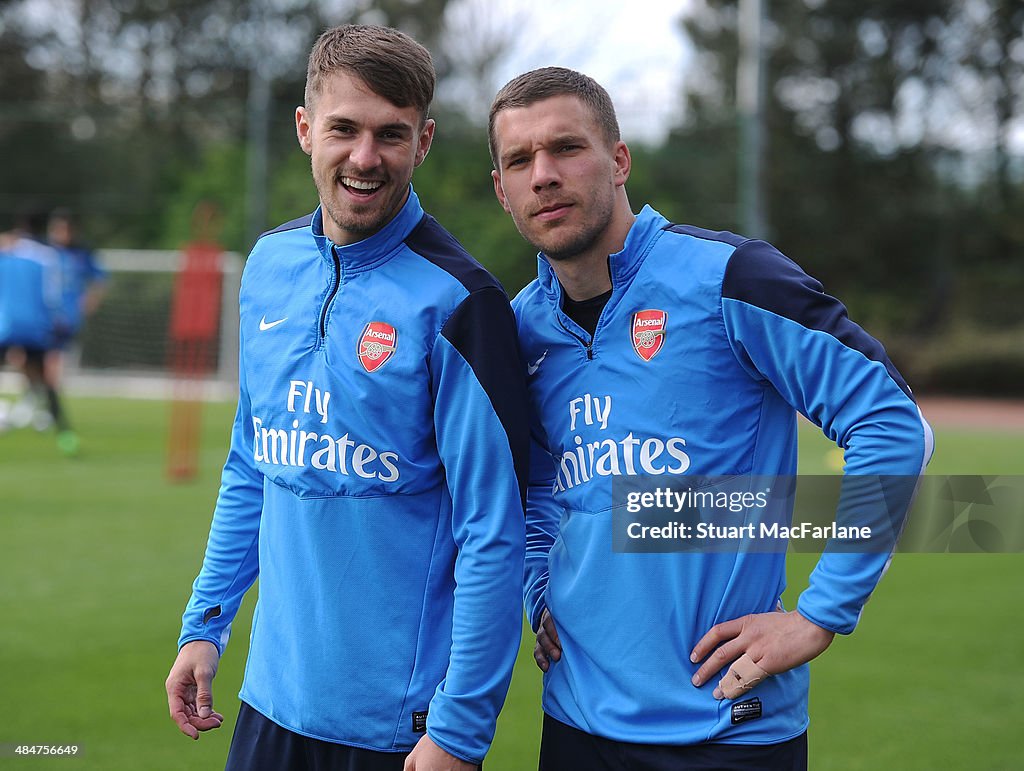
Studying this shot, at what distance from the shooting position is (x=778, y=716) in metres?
2.22

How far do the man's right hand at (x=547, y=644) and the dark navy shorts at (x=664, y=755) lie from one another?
4.9 inches

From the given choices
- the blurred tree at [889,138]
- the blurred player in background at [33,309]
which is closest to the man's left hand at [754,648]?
the blurred player in background at [33,309]

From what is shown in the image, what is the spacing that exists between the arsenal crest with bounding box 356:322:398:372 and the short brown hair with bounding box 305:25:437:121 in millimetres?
440

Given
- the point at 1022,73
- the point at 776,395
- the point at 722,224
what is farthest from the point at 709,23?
the point at 776,395

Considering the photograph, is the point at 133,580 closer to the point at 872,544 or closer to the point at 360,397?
the point at 360,397

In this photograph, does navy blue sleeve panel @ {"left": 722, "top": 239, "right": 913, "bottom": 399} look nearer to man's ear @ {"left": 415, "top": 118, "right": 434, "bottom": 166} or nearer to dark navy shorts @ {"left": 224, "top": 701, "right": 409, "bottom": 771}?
man's ear @ {"left": 415, "top": 118, "right": 434, "bottom": 166}

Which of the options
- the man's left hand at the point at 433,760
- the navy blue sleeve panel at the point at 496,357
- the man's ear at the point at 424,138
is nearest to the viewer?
the man's left hand at the point at 433,760

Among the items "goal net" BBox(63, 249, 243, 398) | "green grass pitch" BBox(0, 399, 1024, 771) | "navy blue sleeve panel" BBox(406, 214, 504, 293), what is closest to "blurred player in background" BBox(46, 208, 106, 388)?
"green grass pitch" BBox(0, 399, 1024, 771)

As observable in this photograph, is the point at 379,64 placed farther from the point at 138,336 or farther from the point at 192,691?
the point at 138,336

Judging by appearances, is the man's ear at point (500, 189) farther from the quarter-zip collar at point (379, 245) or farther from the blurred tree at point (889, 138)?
the blurred tree at point (889, 138)

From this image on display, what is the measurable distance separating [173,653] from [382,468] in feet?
11.4

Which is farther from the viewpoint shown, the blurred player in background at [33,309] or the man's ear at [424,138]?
the blurred player in background at [33,309]

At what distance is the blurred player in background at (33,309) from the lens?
12164mm

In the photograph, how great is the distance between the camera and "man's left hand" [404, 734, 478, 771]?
81.5 inches
